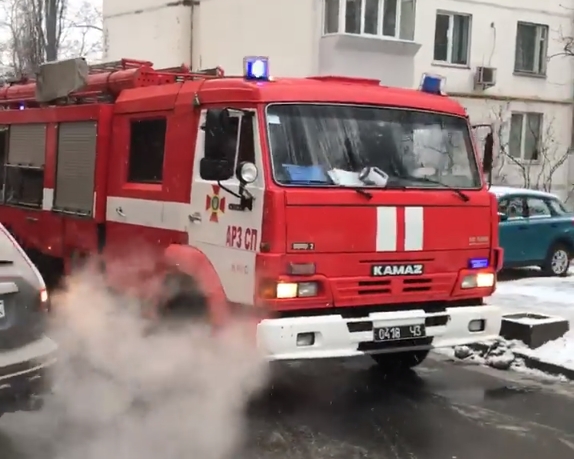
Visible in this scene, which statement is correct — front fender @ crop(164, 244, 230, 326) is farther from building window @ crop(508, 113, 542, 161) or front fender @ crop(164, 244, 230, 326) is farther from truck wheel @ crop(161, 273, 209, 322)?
building window @ crop(508, 113, 542, 161)

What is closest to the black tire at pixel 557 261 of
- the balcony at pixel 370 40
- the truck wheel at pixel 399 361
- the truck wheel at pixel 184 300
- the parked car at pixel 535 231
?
the parked car at pixel 535 231

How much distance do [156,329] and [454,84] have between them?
17.1 meters

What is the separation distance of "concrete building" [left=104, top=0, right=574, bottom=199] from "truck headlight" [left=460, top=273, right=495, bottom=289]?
13.3 metres

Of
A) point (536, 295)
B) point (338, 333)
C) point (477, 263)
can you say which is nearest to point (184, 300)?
point (338, 333)

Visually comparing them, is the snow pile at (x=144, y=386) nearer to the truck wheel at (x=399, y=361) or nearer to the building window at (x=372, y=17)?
the truck wheel at (x=399, y=361)

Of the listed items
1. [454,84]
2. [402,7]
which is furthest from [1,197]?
[454,84]

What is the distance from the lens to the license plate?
678cm

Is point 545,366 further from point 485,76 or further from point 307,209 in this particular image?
point 485,76

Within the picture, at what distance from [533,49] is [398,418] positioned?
804 inches

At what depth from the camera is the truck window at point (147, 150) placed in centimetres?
766

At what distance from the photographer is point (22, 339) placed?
5.39 meters

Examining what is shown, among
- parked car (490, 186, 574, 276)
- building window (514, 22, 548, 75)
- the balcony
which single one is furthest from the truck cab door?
building window (514, 22, 548, 75)

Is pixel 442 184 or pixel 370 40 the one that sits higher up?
pixel 370 40

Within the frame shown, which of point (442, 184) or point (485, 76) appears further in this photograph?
point (485, 76)
